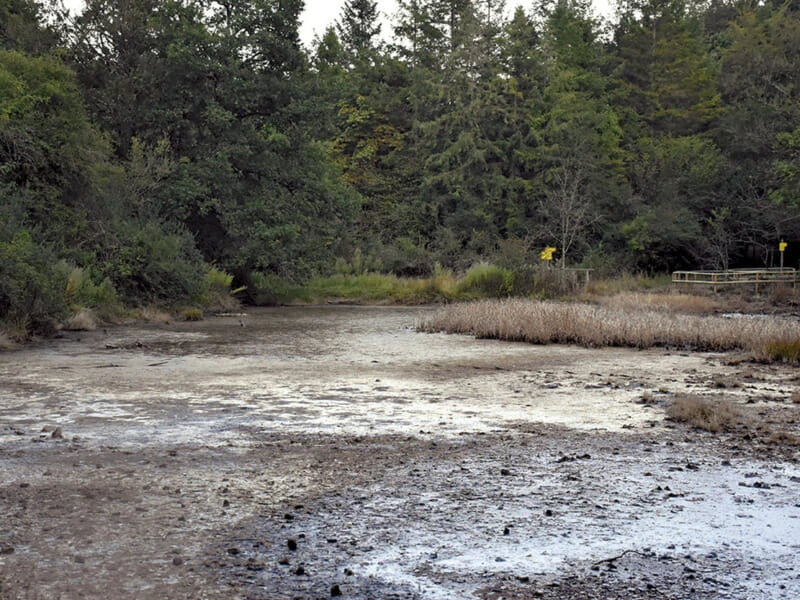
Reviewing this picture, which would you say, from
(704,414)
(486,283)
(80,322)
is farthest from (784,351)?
(486,283)

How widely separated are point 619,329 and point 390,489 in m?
13.9

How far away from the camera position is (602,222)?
175ft

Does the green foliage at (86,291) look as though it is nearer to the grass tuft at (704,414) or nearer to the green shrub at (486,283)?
the green shrub at (486,283)

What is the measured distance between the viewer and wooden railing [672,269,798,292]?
40.5 meters

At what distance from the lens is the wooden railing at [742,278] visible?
4047cm

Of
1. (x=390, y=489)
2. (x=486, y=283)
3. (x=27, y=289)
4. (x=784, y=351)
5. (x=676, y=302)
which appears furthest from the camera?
(x=486, y=283)

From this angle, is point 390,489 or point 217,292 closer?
point 390,489

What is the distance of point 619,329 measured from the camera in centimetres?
1998

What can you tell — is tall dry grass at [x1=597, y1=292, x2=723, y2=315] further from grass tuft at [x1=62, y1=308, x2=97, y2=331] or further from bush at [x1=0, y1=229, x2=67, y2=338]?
bush at [x1=0, y1=229, x2=67, y2=338]

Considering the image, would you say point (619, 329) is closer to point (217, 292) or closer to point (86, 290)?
point (86, 290)

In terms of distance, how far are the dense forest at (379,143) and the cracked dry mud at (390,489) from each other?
10806 millimetres

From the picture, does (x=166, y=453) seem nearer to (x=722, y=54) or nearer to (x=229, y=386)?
(x=229, y=386)

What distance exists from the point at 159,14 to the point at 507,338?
913 inches

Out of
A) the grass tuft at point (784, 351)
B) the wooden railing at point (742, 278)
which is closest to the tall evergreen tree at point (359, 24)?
the wooden railing at point (742, 278)
